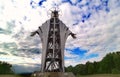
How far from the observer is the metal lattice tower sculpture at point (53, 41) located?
5062 centimetres

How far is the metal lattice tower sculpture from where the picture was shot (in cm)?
5062

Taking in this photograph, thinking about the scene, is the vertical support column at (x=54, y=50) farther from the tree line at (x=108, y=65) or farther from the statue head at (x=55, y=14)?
the tree line at (x=108, y=65)

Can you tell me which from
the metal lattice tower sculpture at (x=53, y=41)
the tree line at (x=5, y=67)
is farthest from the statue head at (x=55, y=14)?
the tree line at (x=5, y=67)

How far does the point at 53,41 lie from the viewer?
5075 cm

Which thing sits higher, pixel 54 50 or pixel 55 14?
pixel 55 14

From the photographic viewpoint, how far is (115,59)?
77188 millimetres

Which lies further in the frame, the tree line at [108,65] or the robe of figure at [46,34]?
the tree line at [108,65]

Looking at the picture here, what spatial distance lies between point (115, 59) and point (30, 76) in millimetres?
34877

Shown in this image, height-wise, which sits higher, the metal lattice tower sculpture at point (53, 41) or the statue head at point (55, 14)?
the statue head at point (55, 14)

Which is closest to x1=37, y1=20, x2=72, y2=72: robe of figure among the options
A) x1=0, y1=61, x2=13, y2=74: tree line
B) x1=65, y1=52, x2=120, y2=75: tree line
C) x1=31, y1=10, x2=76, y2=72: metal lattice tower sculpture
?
x1=31, y1=10, x2=76, y2=72: metal lattice tower sculpture

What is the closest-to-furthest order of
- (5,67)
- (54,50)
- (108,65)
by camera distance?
(54,50) < (108,65) < (5,67)

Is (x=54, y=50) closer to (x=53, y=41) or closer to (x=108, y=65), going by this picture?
(x=53, y=41)

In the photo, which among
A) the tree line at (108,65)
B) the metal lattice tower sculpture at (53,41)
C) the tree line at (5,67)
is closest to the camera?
the metal lattice tower sculpture at (53,41)

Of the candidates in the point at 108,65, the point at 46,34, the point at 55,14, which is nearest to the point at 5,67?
the point at 108,65
